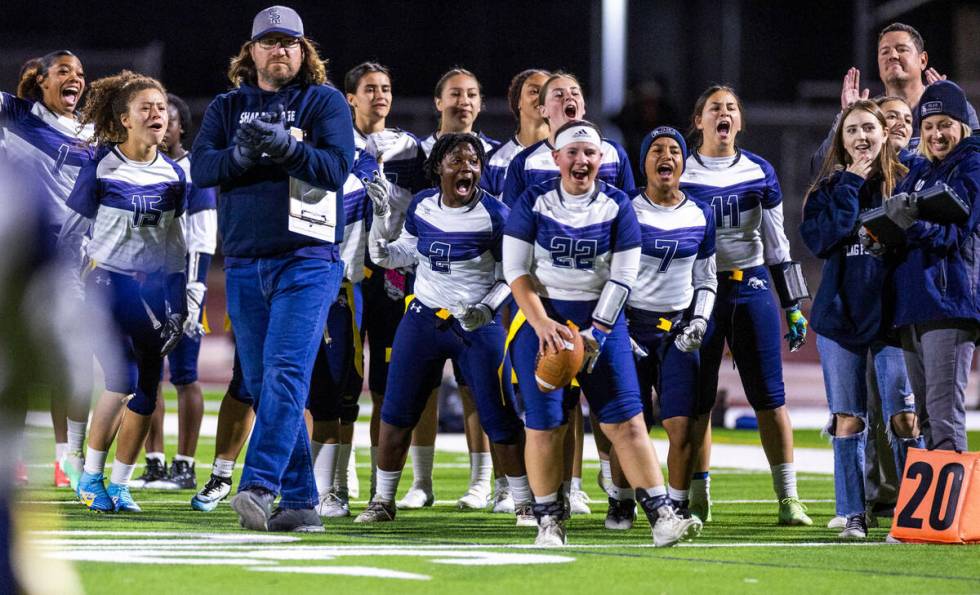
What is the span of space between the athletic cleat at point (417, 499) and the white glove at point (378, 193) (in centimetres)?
161

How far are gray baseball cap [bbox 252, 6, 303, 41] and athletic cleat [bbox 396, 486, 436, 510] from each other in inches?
116

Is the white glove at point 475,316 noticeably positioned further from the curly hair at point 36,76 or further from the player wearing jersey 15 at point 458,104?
the curly hair at point 36,76

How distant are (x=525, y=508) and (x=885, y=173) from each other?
2.32 meters

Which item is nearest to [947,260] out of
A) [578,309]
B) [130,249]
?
[578,309]

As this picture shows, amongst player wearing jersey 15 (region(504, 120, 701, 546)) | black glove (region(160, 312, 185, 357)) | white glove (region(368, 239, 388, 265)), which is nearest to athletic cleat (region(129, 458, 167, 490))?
black glove (region(160, 312, 185, 357))

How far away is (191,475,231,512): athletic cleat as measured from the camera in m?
8.27

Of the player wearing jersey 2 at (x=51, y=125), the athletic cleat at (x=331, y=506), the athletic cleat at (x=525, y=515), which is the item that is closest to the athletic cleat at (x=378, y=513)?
the athletic cleat at (x=331, y=506)

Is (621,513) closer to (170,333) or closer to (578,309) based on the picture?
(578,309)

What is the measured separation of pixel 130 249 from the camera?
827cm

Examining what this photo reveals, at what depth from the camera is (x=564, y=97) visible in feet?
27.2

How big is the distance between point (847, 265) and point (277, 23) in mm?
2867

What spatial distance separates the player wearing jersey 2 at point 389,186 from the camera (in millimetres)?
8898

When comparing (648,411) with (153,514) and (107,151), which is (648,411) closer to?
(153,514)

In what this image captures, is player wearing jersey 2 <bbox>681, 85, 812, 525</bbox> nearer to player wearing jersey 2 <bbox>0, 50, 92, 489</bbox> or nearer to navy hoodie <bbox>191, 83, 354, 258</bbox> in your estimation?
navy hoodie <bbox>191, 83, 354, 258</bbox>
